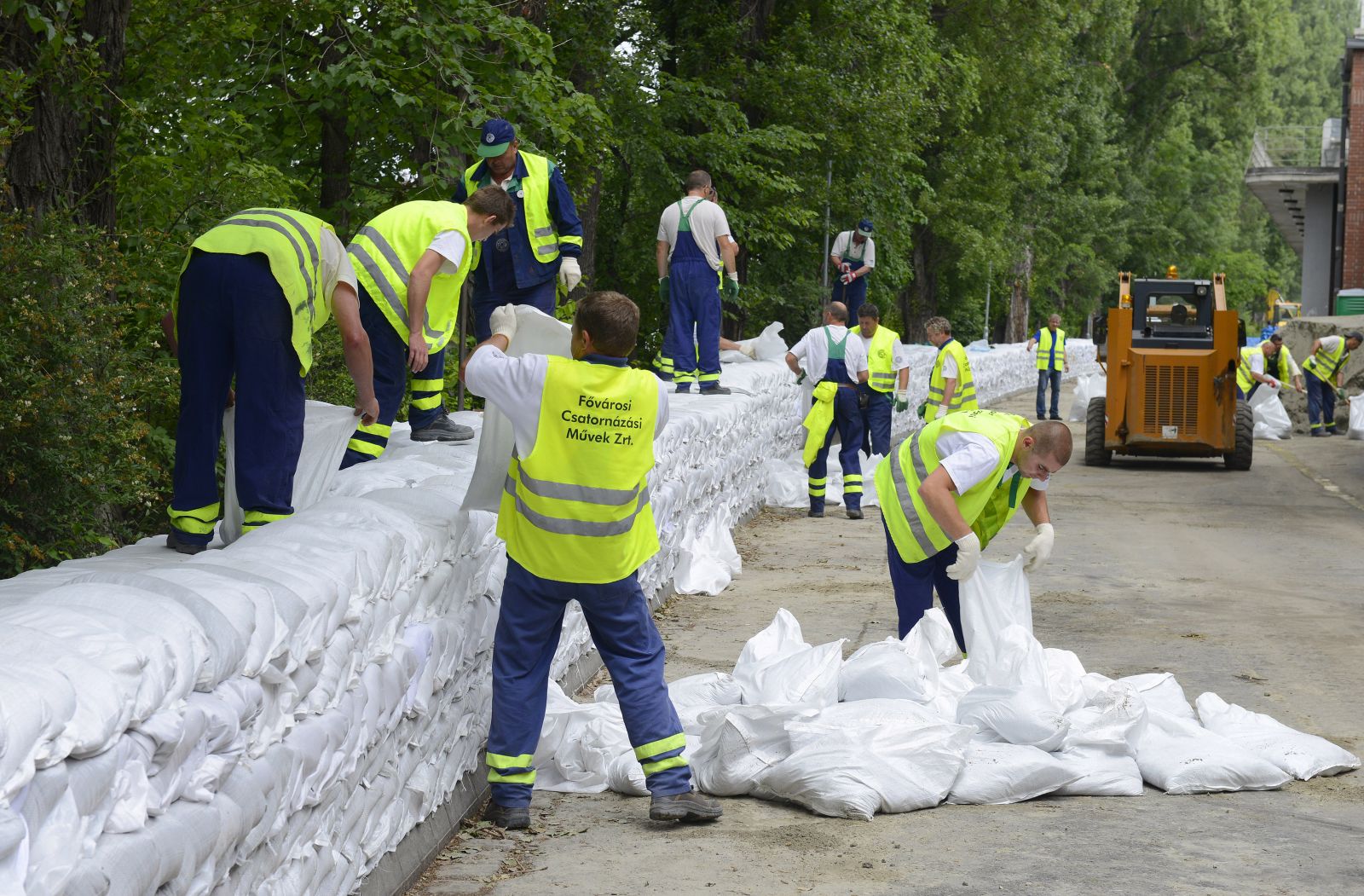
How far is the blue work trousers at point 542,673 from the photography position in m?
5.03

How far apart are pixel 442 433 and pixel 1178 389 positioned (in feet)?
41.9

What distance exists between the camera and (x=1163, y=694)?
6426 mm

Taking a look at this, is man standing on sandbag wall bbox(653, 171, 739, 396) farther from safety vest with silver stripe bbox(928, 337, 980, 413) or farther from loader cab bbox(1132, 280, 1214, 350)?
loader cab bbox(1132, 280, 1214, 350)

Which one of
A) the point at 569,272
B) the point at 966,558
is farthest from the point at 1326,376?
the point at 966,558

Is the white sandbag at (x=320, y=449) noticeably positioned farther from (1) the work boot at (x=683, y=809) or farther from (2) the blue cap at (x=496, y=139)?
(1) the work boot at (x=683, y=809)

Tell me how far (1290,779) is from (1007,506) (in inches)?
59.8

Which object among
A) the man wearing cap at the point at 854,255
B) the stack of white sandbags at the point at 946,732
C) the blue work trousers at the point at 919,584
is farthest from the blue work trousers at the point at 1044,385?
the stack of white sandbags at the point at 946,732

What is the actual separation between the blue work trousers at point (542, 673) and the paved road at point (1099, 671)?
Answer: 0.69 ft

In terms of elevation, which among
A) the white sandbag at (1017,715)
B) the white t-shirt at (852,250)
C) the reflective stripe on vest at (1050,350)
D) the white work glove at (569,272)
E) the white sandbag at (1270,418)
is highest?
the white t-shirt at (852,250)

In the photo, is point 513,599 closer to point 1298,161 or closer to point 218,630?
point 218,630

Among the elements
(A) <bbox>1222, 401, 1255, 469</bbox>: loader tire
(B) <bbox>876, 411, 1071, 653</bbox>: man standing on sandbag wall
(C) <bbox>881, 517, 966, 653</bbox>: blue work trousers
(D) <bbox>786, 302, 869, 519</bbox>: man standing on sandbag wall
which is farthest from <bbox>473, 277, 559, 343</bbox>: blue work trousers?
(A) <bbox>1222, 401, 1255, 469</bbox>: loader tire

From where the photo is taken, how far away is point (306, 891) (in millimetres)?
3627

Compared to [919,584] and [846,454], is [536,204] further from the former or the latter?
[846,454]

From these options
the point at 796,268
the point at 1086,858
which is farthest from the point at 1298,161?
the point at 1086,858
